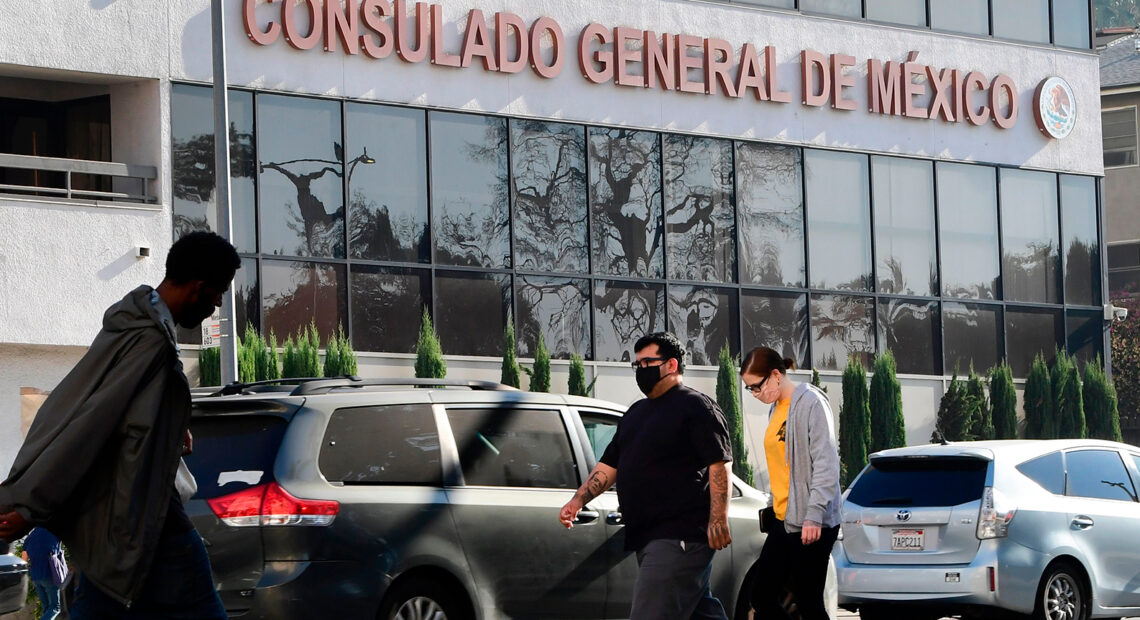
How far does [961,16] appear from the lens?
28281 millimetres

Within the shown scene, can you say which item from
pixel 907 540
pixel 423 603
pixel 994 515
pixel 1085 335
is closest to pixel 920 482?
pixel 907 540

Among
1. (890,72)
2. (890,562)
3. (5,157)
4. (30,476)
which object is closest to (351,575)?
(30,476)

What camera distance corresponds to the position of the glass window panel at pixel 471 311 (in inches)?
899

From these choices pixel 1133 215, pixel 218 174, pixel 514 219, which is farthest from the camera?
pixel 1133 215

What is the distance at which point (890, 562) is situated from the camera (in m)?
12.5

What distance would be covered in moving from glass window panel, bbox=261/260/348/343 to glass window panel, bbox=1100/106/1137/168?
27.7 meters

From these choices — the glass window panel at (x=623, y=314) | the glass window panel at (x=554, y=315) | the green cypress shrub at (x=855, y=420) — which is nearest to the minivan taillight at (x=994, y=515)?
the glass window panel at (x=554, y=315)

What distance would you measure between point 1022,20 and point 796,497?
21.6m

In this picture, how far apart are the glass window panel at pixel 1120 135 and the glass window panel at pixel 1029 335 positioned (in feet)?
53.0

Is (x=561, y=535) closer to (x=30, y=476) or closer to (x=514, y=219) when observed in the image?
(x=30, y=476)

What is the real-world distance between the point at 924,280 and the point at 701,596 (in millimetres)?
20079

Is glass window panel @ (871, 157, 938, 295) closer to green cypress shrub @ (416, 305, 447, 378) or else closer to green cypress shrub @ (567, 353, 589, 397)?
green cypress shrub @ (567, 353, 589, 397)

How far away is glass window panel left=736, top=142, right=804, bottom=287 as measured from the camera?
2564cm

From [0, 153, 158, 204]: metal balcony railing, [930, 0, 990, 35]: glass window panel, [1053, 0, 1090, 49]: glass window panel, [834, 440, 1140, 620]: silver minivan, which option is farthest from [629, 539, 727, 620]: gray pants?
[1053, 0, 1090, 49]: glass window panel
